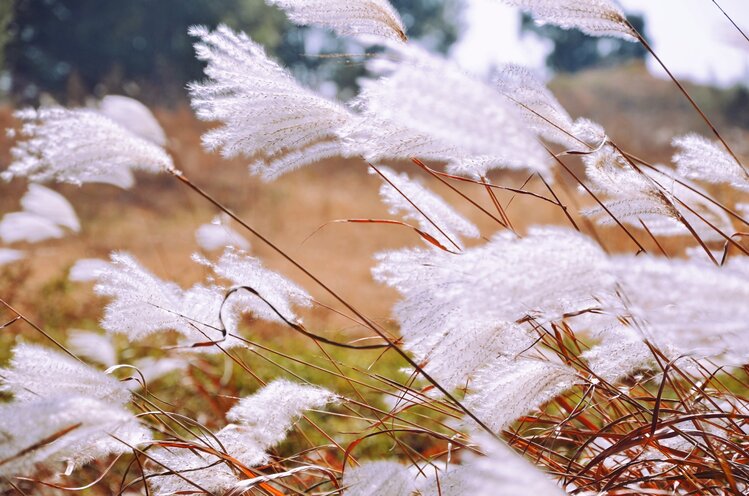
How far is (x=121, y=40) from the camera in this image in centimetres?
1830

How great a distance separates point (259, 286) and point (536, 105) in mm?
565

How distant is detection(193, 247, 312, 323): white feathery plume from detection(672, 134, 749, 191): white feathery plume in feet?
2.54

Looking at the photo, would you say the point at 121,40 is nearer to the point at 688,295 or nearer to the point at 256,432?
the point at 256,432

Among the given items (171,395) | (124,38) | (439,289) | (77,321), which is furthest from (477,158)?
(124,38)

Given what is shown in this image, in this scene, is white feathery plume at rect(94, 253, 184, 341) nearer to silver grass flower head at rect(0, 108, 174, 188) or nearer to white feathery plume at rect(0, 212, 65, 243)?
silver grass flower head at rect(0, 108, 174, 188)

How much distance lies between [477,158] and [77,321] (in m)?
3.87

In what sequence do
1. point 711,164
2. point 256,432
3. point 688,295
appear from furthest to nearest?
1. point 711,164
2. point 256,432
3. point 688,295

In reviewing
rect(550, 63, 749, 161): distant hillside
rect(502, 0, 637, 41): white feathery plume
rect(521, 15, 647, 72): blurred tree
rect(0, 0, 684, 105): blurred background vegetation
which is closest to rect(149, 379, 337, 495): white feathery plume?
rect(502, 0, 637, 41): white feathery plume

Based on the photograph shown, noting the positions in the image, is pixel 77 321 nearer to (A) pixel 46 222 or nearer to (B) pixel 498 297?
(A) pixel 46 222

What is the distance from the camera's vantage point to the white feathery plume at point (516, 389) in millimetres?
951

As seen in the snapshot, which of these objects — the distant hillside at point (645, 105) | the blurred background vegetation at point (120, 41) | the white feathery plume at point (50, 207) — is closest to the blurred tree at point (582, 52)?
the distant hillside at point (645, 105)

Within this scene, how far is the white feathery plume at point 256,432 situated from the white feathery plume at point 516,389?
246 mm

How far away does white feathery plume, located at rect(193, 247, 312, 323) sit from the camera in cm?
118

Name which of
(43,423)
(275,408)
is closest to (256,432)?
(275,408)
